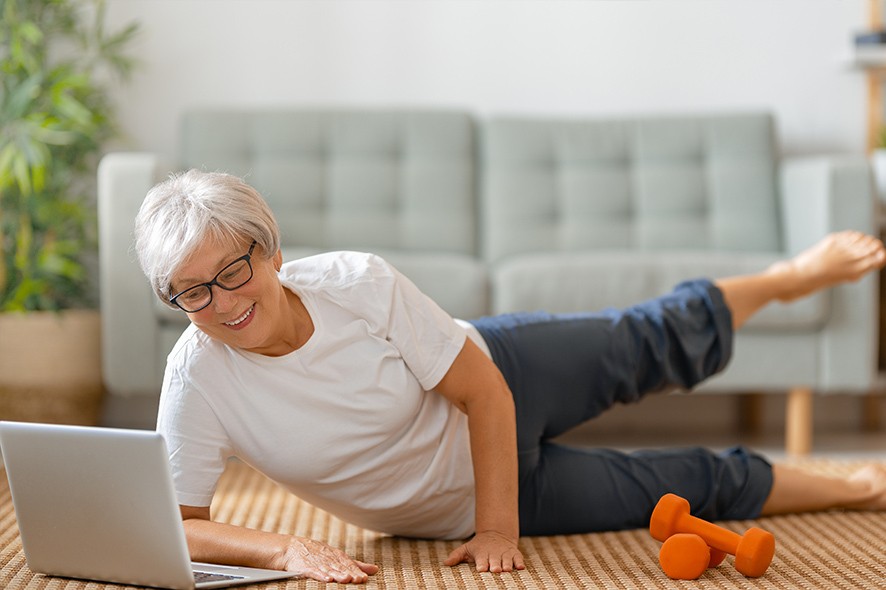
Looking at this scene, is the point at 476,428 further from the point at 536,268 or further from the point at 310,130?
the point at 310,130

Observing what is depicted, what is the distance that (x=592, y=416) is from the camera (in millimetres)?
1760

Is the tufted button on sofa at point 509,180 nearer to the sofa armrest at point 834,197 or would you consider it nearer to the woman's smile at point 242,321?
the sofa armrest at point 834,197

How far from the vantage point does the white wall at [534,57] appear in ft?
11.0

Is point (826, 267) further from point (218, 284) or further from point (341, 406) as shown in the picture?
point (218, 284)

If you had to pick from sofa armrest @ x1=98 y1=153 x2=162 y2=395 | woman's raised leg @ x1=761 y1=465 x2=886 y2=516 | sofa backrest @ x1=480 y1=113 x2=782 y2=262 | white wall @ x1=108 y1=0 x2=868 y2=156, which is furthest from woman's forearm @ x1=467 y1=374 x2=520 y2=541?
white wall @ x1=108 y1=0 x2=868 y2=156

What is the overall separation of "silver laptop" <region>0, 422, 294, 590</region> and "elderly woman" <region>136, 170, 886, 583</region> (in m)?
0.10

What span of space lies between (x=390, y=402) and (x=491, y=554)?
0.24 metres

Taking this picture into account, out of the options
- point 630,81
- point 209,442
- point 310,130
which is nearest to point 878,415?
point 630,81

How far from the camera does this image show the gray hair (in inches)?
48.8

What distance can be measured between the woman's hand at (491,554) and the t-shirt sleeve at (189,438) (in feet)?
1.09

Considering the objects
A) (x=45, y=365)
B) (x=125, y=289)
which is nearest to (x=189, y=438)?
(x=125, y=289)

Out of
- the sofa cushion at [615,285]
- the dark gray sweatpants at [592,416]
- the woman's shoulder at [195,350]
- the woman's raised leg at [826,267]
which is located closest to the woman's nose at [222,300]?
the woman's shoulder at [195,350]

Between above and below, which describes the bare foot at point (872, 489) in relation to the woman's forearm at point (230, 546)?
below

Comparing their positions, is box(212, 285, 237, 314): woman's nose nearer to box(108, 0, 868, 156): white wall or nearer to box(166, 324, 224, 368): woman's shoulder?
box(166, 324, 224, 368): woman's shoulder
